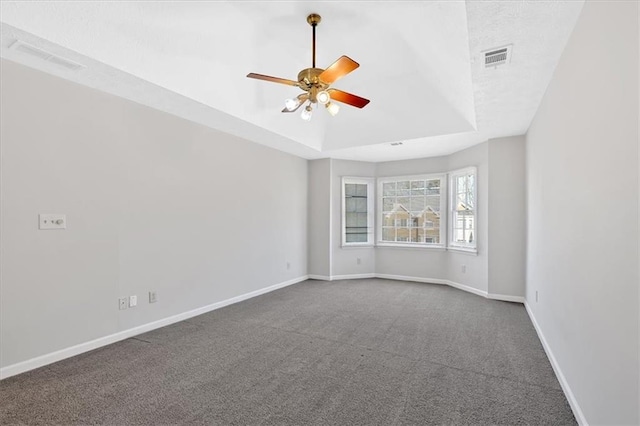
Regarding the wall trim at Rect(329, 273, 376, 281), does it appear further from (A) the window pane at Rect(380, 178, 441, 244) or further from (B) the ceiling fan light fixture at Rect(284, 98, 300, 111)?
A: (B) the ceiling fan light fixture at Rect(284, 98, 300, 111)

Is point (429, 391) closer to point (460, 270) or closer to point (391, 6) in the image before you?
point (391, 6)

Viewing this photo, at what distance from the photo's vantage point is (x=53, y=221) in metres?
2.89

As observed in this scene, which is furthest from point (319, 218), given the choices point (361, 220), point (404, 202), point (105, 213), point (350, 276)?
point (105, 213)

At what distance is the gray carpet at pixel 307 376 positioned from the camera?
212 centimetres

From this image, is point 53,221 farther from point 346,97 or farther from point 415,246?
point 415,246

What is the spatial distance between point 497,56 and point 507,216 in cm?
311

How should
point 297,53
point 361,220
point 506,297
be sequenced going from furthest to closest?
point 361,220 → point 506,297 → point 297,53

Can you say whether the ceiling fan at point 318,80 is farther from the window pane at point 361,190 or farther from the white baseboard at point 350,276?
the white baseboard at point 350,276

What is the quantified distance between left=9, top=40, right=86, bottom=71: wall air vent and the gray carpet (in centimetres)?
259

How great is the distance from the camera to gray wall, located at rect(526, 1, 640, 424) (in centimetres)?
132

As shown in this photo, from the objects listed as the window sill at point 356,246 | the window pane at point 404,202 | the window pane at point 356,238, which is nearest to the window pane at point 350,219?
the window pane at point 356,238

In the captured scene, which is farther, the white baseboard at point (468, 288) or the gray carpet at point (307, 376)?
the white baseboard at point (468, 288)

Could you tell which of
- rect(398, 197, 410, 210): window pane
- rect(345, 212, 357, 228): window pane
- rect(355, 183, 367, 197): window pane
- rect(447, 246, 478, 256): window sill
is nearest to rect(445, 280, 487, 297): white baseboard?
rect(447, 246, 478, 256): window sill

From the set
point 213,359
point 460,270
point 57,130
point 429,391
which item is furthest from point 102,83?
point 460,270
